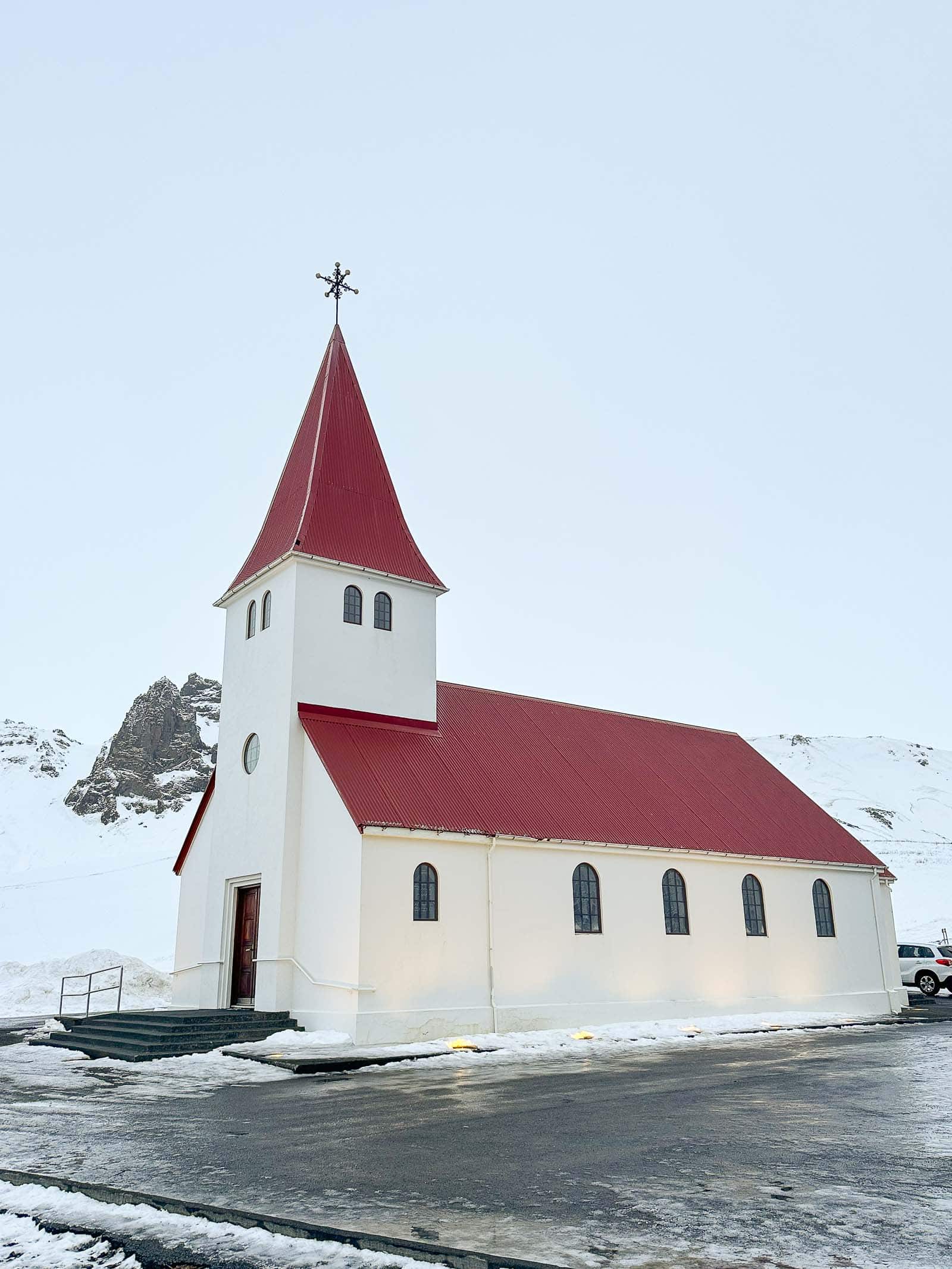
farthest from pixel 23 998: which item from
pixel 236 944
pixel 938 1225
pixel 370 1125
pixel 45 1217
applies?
pixel 938 1225

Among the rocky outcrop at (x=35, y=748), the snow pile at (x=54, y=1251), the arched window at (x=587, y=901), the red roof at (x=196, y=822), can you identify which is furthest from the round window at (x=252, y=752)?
the rocky outcrop at (x=35, y=748)

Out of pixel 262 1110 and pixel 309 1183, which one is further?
pixel 262 1110

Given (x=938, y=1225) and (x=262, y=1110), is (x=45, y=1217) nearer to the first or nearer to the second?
(x=262, y=1110)

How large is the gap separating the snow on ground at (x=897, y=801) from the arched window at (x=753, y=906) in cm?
3077

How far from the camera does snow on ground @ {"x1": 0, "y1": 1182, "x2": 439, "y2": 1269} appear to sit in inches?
215

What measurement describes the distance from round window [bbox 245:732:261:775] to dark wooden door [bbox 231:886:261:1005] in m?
2.62

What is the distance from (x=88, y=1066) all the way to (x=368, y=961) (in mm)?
4880

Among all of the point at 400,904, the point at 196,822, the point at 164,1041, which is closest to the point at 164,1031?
the point at 164,1041

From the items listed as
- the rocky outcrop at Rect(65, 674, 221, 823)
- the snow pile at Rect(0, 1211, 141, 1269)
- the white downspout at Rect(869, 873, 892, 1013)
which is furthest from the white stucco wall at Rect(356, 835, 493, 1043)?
the rocky outcrop at Rect(65, 674, 221, 823)

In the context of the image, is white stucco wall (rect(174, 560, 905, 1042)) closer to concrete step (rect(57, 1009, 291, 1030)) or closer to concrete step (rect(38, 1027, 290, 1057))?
concrete step (rect(57, 1009, 291, 1030))

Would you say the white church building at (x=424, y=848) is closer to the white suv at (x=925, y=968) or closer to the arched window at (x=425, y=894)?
the arched window at (x=425, y=894)

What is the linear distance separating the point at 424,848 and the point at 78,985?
15634 mm

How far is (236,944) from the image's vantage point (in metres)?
21.9

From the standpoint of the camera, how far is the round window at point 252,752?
22.3 metres
